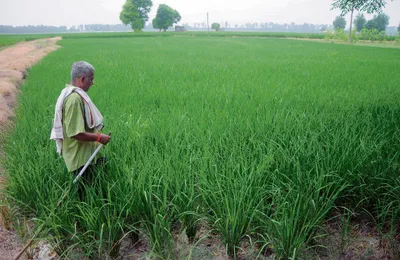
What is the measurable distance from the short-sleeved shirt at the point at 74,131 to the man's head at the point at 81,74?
10cm

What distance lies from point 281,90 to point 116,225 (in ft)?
14.6

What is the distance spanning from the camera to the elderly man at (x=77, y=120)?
7.11 feet

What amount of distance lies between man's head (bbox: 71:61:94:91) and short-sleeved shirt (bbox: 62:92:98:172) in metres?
0.10

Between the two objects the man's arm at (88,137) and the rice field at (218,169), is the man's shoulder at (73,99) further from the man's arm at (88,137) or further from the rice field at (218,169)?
the rice field at (218,169)

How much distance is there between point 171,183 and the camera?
245cm

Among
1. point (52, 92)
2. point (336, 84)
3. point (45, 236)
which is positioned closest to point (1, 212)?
point (45, 236)

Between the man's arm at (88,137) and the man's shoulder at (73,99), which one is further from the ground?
the man's shoulder at (73,99)

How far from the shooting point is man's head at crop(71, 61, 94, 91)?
2.19 m

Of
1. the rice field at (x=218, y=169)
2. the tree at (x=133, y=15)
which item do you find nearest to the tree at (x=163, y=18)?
the tree at (x=133, y=15)

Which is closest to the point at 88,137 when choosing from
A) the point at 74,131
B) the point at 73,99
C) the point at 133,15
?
the point at 74,131

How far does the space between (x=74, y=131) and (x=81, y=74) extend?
37 cm

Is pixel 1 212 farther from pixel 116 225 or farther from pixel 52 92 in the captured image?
pixel 52 92

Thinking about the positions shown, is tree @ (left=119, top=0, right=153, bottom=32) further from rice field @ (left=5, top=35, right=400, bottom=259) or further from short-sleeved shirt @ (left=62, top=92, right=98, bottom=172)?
short-sleeved shirt @ (left=62, top=92, right=98, bottom=172)

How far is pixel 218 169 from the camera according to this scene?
2.73m
